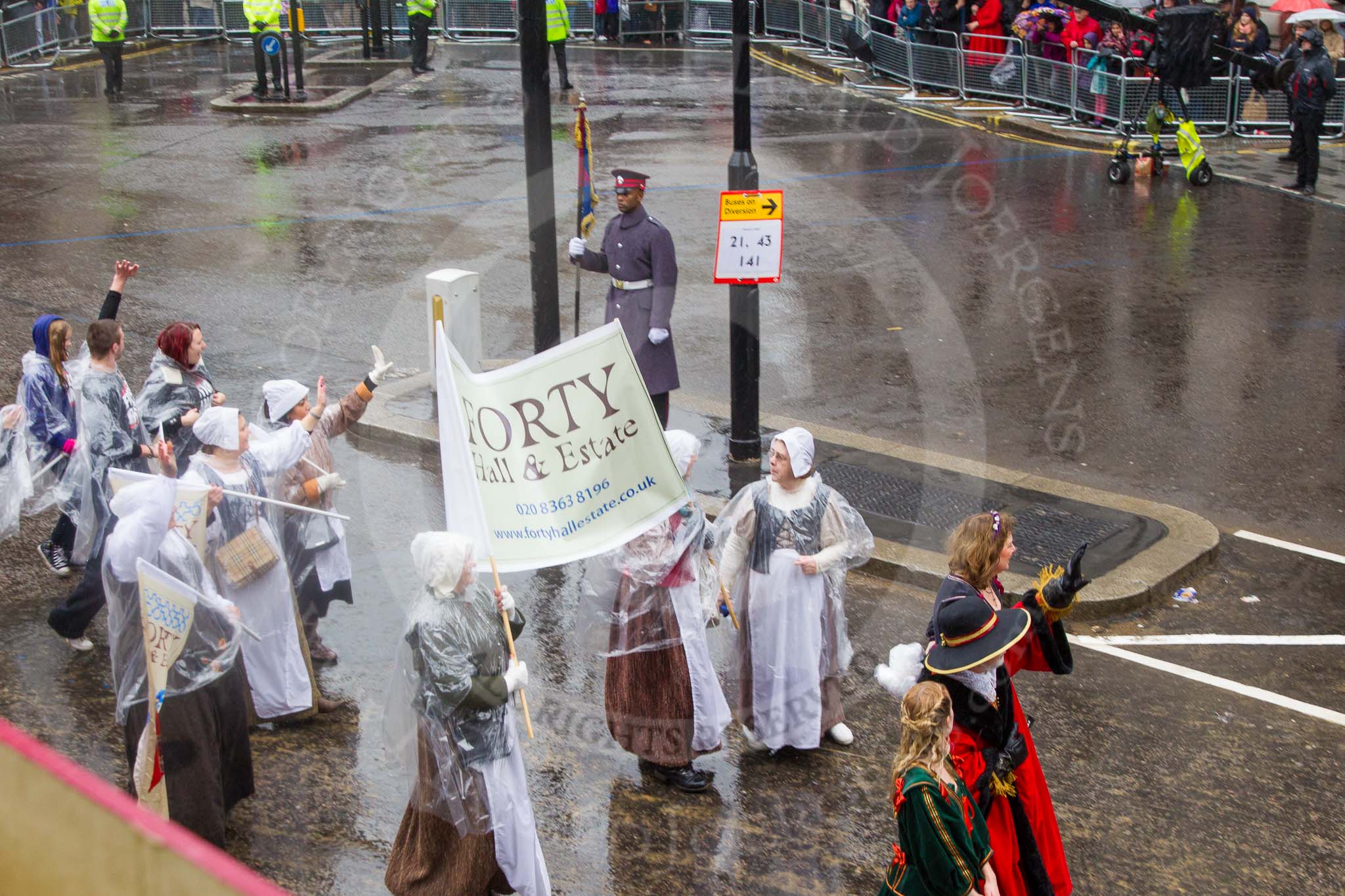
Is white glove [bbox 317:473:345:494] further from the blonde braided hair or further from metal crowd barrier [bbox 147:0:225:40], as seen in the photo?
metal crowd barrier [bbox 147:0:225:40]

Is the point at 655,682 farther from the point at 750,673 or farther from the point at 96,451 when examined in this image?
the point at 96,451

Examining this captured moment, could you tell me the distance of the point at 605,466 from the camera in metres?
5.31

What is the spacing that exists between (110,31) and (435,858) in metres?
21.6

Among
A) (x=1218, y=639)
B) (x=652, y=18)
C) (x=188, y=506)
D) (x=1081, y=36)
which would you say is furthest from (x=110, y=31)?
(x=1218, y=639)

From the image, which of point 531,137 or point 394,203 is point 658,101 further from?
point 531,137

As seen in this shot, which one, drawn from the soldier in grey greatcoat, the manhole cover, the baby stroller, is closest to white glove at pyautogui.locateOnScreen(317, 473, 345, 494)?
the soldier in grey greatcoat

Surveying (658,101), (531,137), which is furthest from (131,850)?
(658,101)

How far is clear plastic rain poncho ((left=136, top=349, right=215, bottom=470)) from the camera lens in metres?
6.98

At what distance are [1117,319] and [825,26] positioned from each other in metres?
16.4

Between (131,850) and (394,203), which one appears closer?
(131,850)

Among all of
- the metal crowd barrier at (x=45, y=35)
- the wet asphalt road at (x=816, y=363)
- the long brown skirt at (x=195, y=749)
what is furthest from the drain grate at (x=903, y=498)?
the metal crowd barrier at (x=45, y=35)

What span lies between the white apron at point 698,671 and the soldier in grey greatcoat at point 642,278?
10.4 ft

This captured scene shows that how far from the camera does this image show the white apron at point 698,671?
18.8ft

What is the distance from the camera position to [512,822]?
484 centimetres
